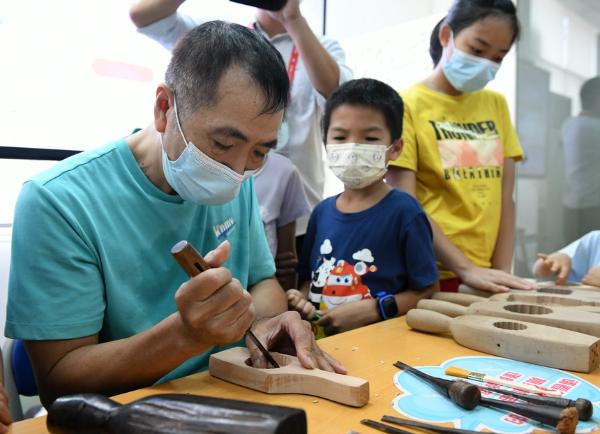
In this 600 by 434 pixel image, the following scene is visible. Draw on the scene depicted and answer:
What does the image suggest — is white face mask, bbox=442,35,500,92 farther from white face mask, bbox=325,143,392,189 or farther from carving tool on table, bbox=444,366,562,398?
carving tool on table, bbox=444,366,562,398

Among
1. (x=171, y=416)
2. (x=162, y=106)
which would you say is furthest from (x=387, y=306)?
(x=171, y=416)

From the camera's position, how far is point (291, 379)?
82 centimetres

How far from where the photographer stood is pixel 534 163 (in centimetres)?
362

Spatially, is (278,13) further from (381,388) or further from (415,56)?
(415,56)

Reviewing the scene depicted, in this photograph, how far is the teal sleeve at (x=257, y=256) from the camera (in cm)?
131

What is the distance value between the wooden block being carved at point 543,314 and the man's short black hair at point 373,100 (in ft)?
Result: 2.25

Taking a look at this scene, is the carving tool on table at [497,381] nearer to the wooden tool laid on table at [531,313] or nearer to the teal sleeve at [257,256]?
the wooden tool laid on table at [531,313]

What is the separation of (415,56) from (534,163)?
1153 millimetres

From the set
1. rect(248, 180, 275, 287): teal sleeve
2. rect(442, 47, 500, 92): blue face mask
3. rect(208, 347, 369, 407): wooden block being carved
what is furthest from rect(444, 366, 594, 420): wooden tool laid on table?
rect(442, 47, 500, 92): blue face mask

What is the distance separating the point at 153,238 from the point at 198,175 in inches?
6.5

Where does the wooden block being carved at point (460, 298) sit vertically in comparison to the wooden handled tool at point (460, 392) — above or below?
below

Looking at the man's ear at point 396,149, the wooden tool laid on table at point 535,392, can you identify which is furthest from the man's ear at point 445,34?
the wooden tool laid on table at point 535,392

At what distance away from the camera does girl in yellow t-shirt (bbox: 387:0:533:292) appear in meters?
1.78

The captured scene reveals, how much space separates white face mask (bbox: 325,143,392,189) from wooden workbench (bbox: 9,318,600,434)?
496 mm
